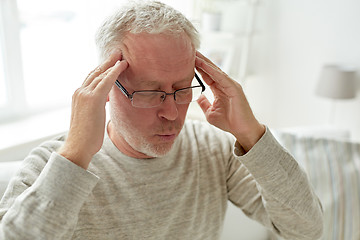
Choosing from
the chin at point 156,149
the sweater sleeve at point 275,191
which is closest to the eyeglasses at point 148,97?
the chin at point 156,149

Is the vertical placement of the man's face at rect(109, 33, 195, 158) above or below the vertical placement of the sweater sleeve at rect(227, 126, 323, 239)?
above

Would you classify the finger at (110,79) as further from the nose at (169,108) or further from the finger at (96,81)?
the nose at (169,108)

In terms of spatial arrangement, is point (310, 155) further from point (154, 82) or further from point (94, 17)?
point (94, 17)

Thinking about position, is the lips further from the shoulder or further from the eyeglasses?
the shoulder

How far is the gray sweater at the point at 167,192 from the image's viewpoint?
2.91 ft

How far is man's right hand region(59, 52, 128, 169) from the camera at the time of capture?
3.06ft

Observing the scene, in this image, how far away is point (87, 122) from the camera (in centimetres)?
94

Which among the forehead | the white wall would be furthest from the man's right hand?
the white wall

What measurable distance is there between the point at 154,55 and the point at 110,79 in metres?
0.16

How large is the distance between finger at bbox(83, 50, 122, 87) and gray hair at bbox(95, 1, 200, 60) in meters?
0.05

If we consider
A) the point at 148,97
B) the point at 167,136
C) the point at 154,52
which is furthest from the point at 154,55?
the point at 167,136

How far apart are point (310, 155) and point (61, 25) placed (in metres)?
1.68

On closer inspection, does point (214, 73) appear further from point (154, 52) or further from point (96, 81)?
point (96, 81)

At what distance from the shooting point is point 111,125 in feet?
4.16
